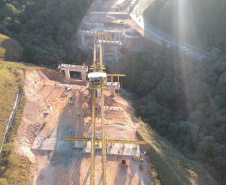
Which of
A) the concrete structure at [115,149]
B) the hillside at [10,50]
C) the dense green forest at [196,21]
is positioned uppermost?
the dense green forest at [196,21]

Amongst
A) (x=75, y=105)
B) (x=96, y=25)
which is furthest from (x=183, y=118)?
(x=96, y=25)

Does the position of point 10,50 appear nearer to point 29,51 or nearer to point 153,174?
point 29,51

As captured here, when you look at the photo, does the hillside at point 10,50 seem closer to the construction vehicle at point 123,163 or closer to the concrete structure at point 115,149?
the concrete structure at point 115,149

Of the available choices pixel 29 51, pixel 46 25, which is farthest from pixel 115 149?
pixel 46 25

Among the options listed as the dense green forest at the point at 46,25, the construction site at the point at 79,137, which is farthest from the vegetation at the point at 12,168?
the dense green forest at the point at 46,25

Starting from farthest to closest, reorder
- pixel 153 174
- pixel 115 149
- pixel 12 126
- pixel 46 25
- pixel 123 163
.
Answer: pixel 46 25 → pixel 115 149 → pixel 12 126 → pixel 123 163 → pixel 153 174

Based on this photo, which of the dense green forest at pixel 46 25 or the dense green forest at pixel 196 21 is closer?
the dense green forest at pixel 196 21

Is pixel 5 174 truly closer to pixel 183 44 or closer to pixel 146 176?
pixel 146 176

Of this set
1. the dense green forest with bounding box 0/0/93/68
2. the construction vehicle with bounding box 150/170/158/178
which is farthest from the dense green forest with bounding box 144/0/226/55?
the construction vehicle with bounding box 150/170/158/178
